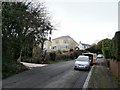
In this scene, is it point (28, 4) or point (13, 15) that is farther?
point (28, 4)

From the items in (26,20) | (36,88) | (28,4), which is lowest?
(36,88)

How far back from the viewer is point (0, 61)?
929 inches

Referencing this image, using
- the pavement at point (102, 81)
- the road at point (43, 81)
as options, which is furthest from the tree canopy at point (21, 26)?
the pavement at point (102, 81)

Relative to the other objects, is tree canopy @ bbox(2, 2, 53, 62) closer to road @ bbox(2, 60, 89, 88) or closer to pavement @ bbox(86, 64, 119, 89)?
road @ bbox(2, 60, 89, 88)

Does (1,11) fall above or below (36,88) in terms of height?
above

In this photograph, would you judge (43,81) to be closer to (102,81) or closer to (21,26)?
(102,81)

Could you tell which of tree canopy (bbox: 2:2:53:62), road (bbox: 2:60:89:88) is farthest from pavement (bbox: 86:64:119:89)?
tree canopy (bbox: 2:2:53:62)

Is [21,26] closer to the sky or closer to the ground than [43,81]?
closer to the sky

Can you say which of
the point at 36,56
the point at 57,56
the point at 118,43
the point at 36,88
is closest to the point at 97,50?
the point at 57,56

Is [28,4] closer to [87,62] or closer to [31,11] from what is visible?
[31,11]

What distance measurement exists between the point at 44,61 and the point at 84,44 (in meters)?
110

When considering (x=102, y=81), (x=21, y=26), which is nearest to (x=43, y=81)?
(x=102, y=81)

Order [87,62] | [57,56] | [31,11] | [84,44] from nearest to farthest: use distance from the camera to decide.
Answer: [31,11] < [87,62] < [57,56] < [84,44]

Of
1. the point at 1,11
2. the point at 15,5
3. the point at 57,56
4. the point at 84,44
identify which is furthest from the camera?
the point at 84,44
